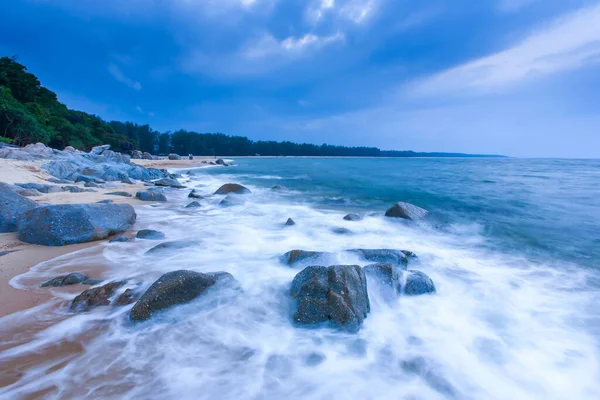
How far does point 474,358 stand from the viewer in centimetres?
292

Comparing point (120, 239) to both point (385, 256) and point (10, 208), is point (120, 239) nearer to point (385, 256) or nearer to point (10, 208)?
point (10, 208)

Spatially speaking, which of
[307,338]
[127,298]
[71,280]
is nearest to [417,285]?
[307,338]

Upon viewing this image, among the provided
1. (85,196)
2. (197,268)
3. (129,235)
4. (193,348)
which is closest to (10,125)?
(85,196)

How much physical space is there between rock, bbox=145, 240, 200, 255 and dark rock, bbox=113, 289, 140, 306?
1480mm

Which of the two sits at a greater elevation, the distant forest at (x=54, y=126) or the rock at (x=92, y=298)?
the distant forest at (x=54, y=126)

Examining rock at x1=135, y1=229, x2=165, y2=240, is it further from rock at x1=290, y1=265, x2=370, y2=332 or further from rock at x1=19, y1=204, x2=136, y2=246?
rock at x1=290, y1=265, x2=370, y2=332

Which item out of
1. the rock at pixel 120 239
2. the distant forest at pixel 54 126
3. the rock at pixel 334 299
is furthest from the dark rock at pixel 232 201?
the distant forest at pixel 54 126

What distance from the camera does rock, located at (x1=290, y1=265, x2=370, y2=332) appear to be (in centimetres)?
315

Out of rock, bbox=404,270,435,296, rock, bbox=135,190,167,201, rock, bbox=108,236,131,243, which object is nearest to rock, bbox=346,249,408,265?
rock, bbox=404,270,435,296

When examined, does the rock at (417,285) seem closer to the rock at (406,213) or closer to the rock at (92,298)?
the rock at (92,298)

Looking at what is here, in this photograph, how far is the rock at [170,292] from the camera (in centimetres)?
311

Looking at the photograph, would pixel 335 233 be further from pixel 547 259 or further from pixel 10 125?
pixel 10 125

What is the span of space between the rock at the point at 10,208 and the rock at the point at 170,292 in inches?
162

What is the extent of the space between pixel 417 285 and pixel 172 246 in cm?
413
